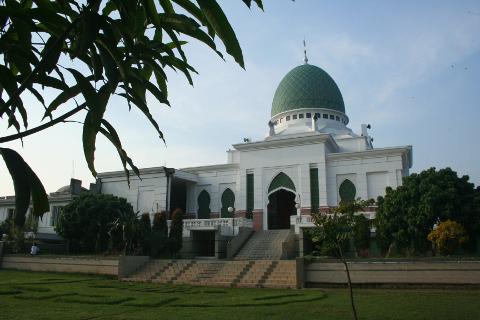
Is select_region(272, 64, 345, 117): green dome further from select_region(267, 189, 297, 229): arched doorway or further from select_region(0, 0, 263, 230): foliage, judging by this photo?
select_region(0, 0, 263, 230): foliage

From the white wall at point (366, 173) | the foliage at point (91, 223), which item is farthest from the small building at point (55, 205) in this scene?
the white wall at point (366, 173)

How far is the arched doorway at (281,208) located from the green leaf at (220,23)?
27298 millimetres

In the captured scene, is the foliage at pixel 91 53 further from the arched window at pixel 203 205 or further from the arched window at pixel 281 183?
the arched window at pixel 203 205

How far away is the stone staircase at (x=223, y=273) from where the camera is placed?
17.7 metres

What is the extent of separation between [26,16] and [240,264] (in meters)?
18.9

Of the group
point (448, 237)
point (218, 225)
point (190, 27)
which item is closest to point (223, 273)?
point (218, 225)

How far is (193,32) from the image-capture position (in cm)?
246

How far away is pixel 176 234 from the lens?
82.3ft

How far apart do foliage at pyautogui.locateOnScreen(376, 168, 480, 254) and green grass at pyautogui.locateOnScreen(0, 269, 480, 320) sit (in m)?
4.19

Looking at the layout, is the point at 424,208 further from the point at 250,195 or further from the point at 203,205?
the point at 203,205

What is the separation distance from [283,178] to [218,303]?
57.3 feet

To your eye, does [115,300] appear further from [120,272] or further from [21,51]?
[21,51]

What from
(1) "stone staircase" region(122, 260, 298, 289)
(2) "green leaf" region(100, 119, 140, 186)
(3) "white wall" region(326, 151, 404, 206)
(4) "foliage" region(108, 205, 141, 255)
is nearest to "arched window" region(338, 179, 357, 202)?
(3) "white wall" region(326, 151, 404, 206)

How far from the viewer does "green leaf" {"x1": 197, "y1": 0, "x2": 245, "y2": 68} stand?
2023 millimetres
